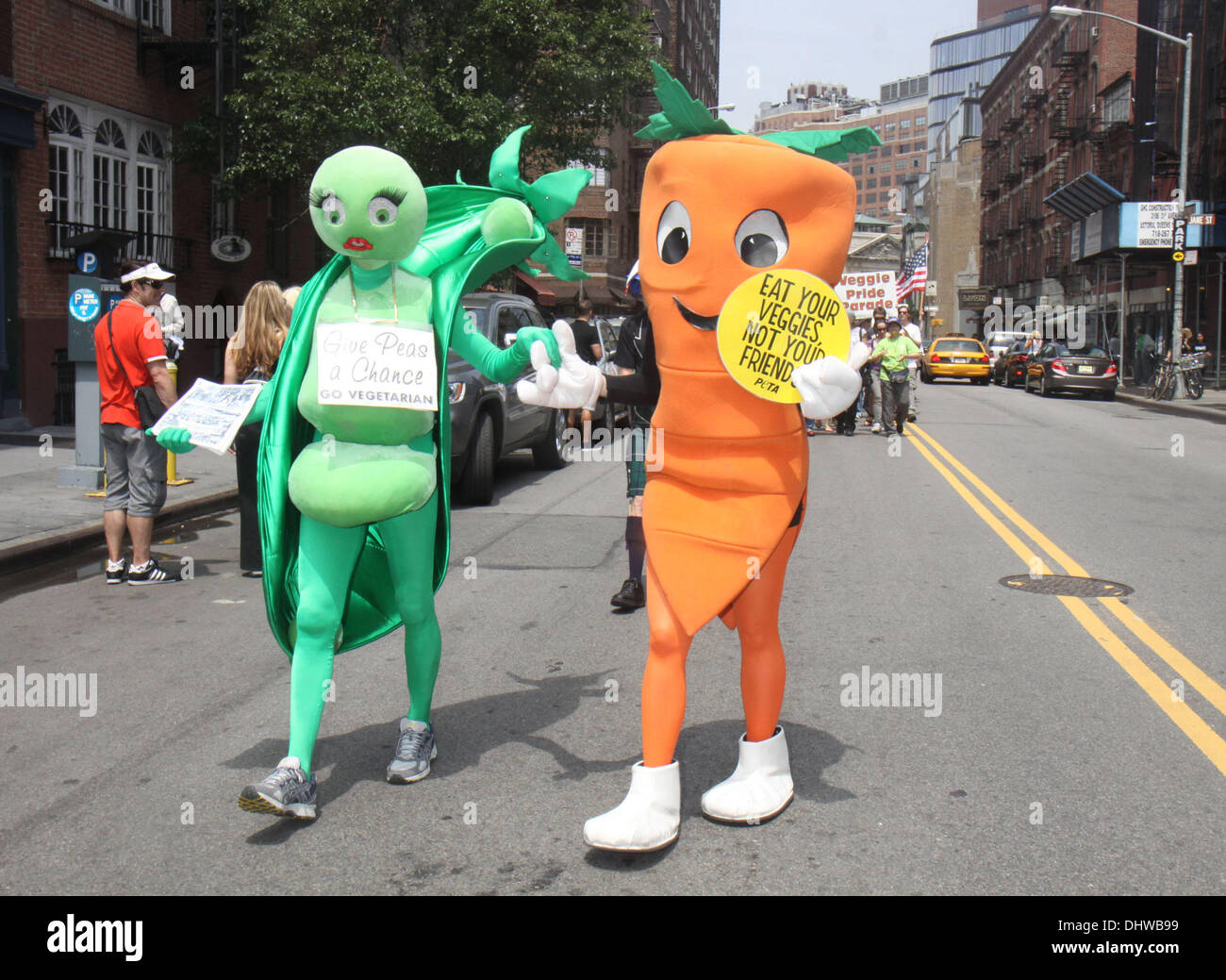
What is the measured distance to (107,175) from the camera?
17297 millimetres

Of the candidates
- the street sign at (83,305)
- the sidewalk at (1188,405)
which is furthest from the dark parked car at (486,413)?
the sidewalk at (1188,405)

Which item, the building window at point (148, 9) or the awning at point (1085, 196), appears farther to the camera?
the awning at point (1085, 196)

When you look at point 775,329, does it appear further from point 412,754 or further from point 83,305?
point 83,305

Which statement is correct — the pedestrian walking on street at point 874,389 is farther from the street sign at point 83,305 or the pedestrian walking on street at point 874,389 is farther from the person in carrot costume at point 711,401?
the person in carrot costume at point 711,401

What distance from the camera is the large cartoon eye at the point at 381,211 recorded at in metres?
3.64

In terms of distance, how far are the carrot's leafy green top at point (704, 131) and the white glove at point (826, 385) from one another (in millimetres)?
761

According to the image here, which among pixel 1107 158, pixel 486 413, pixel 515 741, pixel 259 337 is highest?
pixel 1107 158

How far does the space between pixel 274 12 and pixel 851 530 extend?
13.5m

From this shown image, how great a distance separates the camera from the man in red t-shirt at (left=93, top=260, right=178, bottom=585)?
287 inches

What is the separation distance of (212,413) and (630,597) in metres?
3.16

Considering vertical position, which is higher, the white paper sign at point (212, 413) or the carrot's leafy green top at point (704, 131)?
the carrot's leafy green top at point (704, 131)

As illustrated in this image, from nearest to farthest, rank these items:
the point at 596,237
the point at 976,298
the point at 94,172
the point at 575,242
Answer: the point at 94,172
the point at 575,242
the point at 596,237
the point at 976,298

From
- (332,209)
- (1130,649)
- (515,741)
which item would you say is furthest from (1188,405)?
(332,209)
